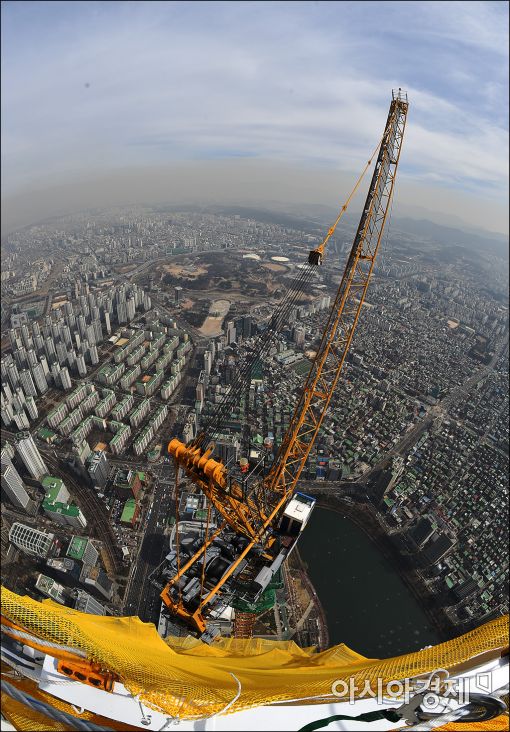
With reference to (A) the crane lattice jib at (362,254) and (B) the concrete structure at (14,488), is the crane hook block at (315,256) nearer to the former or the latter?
(A) the crane lattice jib at (362,254)

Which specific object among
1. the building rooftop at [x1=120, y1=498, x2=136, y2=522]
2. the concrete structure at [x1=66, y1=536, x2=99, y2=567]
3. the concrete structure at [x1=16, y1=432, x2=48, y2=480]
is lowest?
the concrete structure at [x1=66, y1=536, x2=99, y2=567]

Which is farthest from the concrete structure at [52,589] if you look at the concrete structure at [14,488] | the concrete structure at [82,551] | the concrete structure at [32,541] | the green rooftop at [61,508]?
the concrete structure at [14,488]

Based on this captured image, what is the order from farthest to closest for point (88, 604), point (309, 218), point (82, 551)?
1. point (309, 218)
2. point (82, 551)
3. point (88, 604)

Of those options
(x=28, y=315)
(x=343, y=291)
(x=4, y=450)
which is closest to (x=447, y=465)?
(x=343, y=291)

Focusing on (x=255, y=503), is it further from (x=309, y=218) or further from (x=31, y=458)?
(x=309, y=218)

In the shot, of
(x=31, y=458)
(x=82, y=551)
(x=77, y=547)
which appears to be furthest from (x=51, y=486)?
(x=82, y=551)

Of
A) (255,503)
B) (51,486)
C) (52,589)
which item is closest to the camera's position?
(255,503)

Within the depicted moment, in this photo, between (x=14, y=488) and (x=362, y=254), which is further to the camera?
(x=14, y=488)

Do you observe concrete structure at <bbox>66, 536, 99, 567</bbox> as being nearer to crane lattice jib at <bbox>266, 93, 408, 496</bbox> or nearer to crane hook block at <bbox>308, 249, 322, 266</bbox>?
crane lattice jib at <bbox>266, 93, 408, 496</bbox>

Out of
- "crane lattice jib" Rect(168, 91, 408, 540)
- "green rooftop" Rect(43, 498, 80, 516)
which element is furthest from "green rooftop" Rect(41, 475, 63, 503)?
"crane lattice jib" Rect(168, 91, 408, 540)
